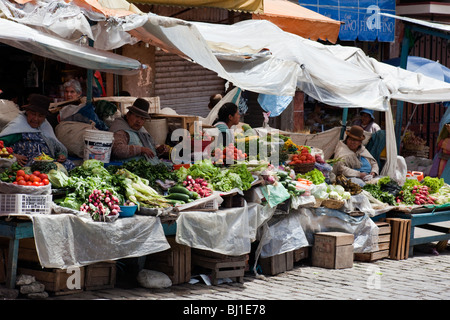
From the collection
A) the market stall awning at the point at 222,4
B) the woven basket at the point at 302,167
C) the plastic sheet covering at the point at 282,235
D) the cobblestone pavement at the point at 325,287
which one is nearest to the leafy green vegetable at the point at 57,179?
the cobblestone pavement at the point at 325,287

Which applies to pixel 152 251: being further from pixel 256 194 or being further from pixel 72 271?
pixel 256 194

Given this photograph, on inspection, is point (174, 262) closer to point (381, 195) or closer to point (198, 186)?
point (198, 186)

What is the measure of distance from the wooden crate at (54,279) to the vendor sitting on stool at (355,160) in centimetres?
505

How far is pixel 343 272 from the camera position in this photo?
874 centimetres

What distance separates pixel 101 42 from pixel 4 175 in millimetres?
2100

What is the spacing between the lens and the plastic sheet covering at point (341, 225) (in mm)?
9047

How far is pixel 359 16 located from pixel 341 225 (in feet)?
29.9

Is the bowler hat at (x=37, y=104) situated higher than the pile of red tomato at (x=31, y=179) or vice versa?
the bowler hat at (x=37, y=104)

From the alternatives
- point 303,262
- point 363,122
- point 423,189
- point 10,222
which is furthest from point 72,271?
point 363,122

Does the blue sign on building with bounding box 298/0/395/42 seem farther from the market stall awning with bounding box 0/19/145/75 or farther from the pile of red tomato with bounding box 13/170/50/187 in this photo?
the pile of red tomato with bounding box 13/170/50/187

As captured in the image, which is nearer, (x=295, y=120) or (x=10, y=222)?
(x=10, y=222)

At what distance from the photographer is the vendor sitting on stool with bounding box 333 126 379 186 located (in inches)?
419

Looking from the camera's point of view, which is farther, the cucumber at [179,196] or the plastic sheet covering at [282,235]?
the plastic sheet covering at [282,235]

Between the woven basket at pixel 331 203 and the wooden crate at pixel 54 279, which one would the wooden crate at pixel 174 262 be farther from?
the woven basket at pixel 331 203
